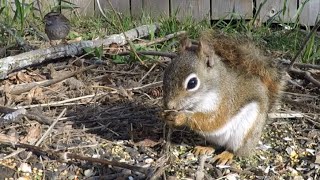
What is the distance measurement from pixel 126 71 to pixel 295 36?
1294mm

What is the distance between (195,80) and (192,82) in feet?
0.06

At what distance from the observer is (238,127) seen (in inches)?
111

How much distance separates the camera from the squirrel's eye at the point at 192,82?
2684 millimetres

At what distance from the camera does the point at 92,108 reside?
3311mm

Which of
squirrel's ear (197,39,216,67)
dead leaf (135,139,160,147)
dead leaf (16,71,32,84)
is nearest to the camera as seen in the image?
squirrel's ear (197,39,216,67)

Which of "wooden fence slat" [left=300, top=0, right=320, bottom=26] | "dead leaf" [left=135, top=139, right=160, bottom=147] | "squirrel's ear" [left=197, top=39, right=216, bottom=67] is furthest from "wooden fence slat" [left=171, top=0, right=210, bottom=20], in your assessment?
"squirrel's ear" [left=197, top=39, right=216, bottom=67]

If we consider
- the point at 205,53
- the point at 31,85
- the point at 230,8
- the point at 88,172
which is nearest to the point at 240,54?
the point at 205,53

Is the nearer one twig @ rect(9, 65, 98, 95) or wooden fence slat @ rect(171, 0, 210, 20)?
twig @ rect(9, 65, 98, 95)

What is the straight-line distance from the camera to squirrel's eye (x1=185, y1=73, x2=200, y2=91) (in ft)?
8.80

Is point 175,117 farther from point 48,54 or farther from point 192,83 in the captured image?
point 48,54

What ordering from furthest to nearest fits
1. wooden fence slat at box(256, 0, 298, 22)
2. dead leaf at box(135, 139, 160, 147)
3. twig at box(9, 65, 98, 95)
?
wooden fence slat at box(256, 0, 298, 22) → twig at box(9, 65, 98, 95) → dead leaf at box(135, 139, 160, 147)

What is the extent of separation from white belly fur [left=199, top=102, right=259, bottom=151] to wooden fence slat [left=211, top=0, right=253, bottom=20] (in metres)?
2.14

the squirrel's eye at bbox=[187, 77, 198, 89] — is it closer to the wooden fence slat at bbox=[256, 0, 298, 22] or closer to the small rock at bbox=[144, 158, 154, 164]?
the small rock at bbox=[144, 158, 154, 164]

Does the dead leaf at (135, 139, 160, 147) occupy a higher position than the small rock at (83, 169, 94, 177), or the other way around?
the dead leaf at (135, 139, 160, 147)
